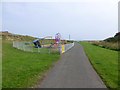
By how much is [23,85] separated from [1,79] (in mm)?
1990

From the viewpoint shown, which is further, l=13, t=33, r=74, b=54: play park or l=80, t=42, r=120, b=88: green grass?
l=13, t=33, r=74, b=54: play park

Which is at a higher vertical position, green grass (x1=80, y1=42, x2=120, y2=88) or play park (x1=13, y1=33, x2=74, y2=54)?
play park (x1=13, y1=33, x2=74, y2=54)

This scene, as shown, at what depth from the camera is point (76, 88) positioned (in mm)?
10156

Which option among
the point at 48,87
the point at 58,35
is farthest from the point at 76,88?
the point at 58,35

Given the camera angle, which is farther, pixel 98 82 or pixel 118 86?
pixel 98 82

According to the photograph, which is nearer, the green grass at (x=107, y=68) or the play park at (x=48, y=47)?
the green grass at (x=107, y=68)

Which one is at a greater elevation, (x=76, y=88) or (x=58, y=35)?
(x=58, y=35)

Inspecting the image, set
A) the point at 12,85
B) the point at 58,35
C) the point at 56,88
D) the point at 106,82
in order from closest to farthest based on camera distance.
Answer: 1. the point at 56,88
2. the point at 12,85
3. the point at 106,82
4. the point at 58,35

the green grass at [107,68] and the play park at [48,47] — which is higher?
the play park at [48,47]

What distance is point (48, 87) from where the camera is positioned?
33.4ft

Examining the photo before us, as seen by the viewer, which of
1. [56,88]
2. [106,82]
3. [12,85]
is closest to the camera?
[56,88]

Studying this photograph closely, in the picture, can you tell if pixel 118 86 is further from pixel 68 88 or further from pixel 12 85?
pixel 12 85

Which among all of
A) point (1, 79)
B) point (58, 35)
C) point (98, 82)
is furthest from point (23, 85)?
point (58, 35)

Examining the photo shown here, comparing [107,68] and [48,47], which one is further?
[48,47]
